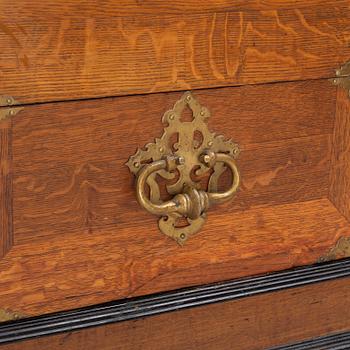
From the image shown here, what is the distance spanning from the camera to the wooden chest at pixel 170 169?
38.0 inches

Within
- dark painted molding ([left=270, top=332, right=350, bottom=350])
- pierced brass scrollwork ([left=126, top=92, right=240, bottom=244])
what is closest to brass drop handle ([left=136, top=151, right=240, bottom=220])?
pierced brass scrollwork ([left=126, top=92, right=240, bottom=244])

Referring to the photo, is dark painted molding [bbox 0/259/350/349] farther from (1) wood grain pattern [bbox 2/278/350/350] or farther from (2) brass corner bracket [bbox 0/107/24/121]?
(2) brass corner bracket [bbox 0/107/24/121]

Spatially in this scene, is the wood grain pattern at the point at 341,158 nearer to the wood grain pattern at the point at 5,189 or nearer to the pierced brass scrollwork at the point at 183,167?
the pierced brass scrollwork at the point at 183,167

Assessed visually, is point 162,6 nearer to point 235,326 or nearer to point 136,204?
point 136,204

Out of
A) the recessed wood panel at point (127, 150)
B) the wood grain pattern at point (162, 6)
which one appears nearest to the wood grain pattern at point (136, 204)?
the recessed wood panel at point (127, 150)

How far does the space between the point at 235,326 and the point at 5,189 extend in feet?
1.32

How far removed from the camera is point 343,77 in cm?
113

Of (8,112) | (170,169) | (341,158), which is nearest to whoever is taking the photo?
(8,112)

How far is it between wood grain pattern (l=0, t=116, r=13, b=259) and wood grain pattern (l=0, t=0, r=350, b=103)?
42mm

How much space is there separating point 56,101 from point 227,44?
223mm

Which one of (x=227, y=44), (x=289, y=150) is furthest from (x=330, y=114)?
(x=227, y=44)

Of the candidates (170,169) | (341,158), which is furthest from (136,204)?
(341,158)

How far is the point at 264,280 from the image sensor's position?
1161 millimetres

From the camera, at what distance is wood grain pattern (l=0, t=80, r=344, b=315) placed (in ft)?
3.24
